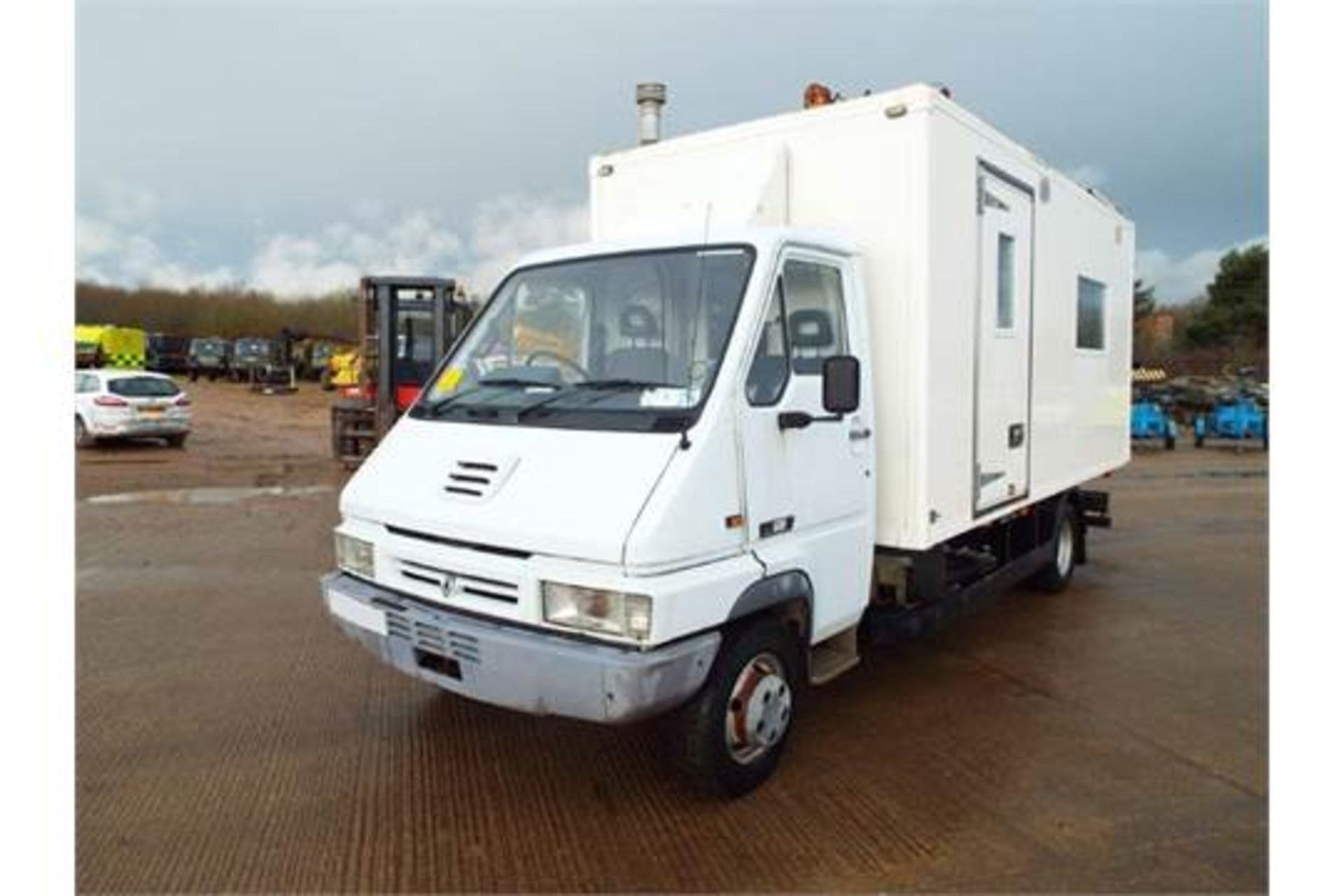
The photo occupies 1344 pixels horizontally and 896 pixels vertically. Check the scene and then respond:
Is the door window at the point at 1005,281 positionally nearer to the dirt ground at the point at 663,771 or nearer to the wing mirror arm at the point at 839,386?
the wing mirror arm at the point at 839,386

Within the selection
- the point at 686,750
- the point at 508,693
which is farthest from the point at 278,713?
the point at 686,750

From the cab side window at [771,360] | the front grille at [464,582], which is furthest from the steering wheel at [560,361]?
the front grille at [464,582]

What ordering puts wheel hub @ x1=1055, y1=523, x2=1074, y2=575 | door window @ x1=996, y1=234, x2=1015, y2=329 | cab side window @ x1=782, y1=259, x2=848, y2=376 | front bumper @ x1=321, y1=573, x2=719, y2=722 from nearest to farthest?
front bumper @ x1=321, y1=573, x2=719, y2=722, cab side window @ x1=782, y1=259, x2=848, y2=376, door window @ x1=996, y1=234, x2=1015, y2=329, wheel hub @ x1=1055, y1=523, x2=1074, y2=575

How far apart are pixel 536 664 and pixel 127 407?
18.1m

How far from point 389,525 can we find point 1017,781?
9.95 feet

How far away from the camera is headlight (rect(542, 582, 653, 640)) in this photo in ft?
10.8

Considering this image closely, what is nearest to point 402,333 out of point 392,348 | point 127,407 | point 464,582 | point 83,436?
point 392,348

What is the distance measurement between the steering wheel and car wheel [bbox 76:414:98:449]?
689 inches

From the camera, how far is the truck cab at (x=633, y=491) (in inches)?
133

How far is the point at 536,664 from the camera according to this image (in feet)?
11.2

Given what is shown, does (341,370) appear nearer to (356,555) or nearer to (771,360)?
(356,555)

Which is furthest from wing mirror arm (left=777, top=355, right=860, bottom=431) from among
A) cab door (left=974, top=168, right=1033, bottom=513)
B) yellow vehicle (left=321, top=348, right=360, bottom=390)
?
yellow vehicle (left=321, top=348, right=360, bottom=390)

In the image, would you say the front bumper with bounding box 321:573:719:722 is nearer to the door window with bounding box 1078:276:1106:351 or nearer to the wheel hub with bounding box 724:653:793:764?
the wheel hub with bounding box 724:653:793:764

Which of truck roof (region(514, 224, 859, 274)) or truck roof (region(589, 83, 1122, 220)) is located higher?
truck roof (region(589, 83, 1122, 220))
